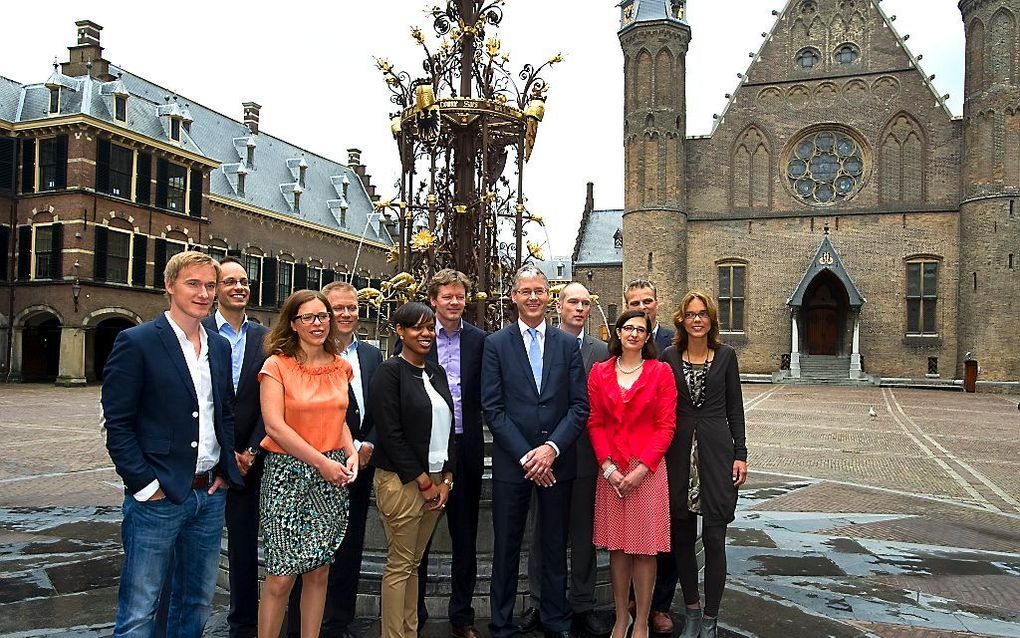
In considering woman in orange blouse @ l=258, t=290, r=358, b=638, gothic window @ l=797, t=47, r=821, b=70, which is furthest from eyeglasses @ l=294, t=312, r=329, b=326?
gothic window @ l=797, t=47, r=821, b=70

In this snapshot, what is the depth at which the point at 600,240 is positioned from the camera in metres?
55.8

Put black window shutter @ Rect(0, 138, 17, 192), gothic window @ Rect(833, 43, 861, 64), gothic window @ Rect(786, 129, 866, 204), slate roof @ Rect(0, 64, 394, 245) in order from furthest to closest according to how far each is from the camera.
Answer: gothic window @ Rect(786, 129, 866, 204), gothic window @ Rect(833, 43, 861, 64), slate roof @ Rect(0, 64, 394, 245), black window shutter @ Rect(0, 138, 17, 192)

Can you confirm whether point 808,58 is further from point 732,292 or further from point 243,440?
point 243,440

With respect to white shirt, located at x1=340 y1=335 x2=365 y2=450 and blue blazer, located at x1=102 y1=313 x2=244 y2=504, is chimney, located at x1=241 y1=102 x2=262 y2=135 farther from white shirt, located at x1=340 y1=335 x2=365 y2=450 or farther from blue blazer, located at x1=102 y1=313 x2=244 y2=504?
blue blazer, located at x1=102 y1=313 x2=244 y2=504

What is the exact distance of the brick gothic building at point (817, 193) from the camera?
107 feet

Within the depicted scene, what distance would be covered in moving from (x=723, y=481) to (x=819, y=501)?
17.0 feet

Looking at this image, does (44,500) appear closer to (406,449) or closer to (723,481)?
(406,449)

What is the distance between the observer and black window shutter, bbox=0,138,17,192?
1179 inches

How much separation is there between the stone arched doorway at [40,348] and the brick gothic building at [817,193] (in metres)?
23.7

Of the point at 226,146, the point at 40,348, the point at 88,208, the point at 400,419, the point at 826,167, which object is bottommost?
the point at 40,348

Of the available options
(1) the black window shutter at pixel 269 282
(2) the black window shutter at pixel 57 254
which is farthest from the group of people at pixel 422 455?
(1) the black window shutter at pixel 269 282

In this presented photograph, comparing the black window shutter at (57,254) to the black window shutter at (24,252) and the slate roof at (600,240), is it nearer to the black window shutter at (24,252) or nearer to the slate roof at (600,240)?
the black window shutter at (24,252)

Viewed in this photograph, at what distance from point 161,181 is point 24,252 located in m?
5.74

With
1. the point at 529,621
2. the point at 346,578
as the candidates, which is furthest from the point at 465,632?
the point at 346,578
